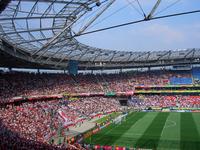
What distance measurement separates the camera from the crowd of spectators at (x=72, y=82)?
1843 inches

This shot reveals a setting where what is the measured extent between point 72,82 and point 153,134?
3290 cm

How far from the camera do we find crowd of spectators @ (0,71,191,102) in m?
46.8

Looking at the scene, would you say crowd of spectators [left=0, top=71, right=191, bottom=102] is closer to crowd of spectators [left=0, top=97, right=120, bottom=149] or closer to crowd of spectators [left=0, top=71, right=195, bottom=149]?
crowd of spectators [left=0, top=71, right=195, bottom=149]

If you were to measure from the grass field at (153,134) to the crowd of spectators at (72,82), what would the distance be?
1478 cm

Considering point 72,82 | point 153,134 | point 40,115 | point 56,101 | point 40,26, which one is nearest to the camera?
point 40,26

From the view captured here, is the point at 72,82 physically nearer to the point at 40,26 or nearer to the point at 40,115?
the point at 40,115

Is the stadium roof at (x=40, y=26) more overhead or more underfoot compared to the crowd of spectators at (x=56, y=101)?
more overhead

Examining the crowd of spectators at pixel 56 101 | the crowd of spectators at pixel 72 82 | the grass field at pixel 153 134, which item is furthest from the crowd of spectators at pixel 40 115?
the grass field at pixel 153 134

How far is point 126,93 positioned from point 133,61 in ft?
31.5

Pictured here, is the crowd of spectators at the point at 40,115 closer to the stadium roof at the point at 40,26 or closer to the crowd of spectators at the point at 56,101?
the crowd of spectators at the point at 56,101

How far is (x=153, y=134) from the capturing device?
36.1 metres

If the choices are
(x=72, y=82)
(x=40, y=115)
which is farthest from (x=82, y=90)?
(x=40, y=115)

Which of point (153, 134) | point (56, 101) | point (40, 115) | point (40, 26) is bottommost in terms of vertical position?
point (153, 134)

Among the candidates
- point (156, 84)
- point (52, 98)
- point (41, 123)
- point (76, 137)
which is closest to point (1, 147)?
point (76, 137)
